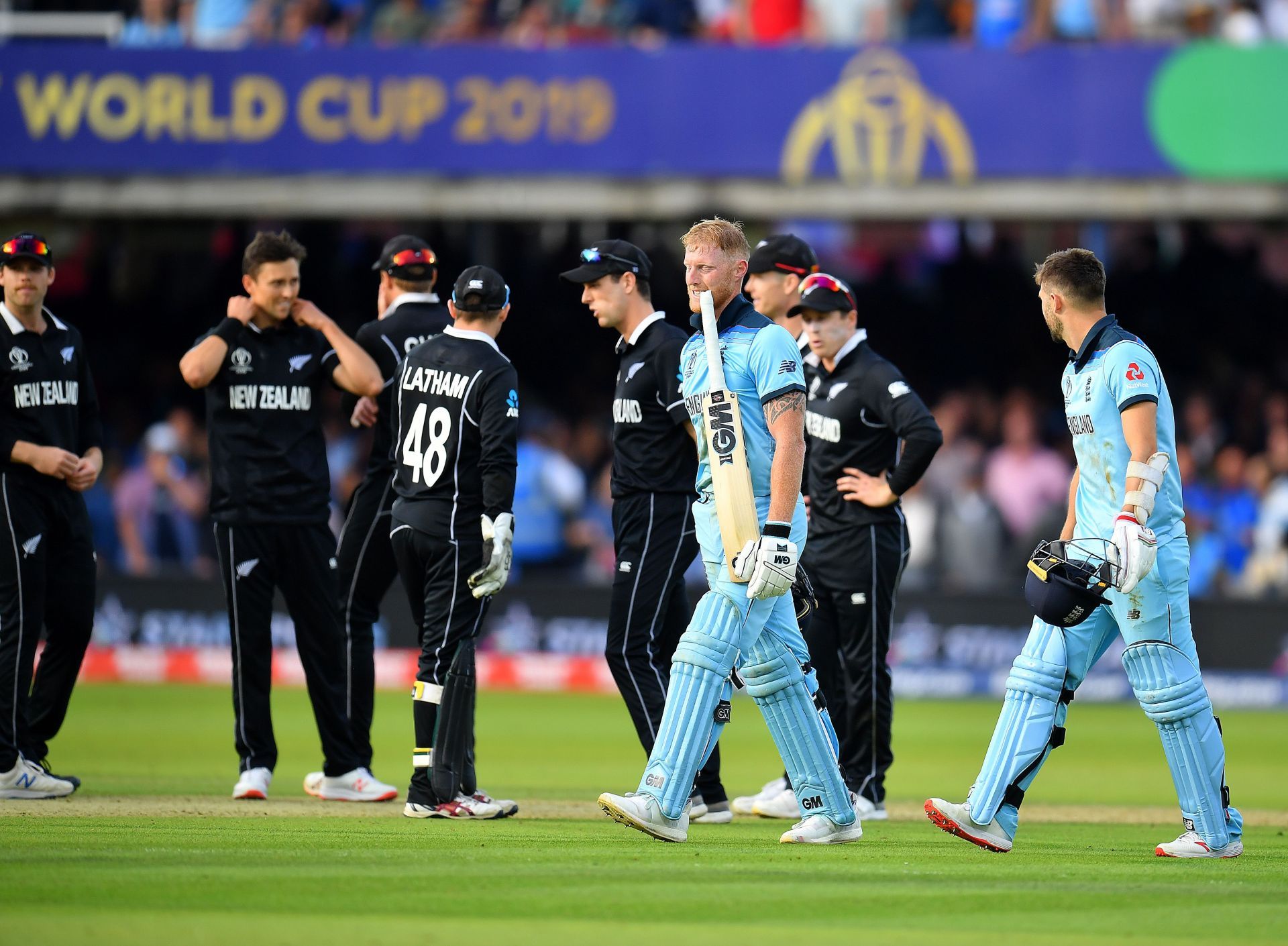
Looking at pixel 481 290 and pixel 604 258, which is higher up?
pixel 604 258

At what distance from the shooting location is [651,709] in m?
7.93

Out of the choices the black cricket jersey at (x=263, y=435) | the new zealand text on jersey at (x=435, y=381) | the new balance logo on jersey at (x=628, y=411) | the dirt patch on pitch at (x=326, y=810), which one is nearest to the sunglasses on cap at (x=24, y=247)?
the black cricket jersey at (x=263, y=435)

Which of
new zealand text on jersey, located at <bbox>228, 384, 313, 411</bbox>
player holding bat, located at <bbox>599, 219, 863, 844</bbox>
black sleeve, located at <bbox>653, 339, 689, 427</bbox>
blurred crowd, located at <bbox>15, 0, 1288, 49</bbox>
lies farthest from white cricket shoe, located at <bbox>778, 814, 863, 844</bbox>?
blurred crowd, located at <bbox>15, 0, 1288, 49</bbox>

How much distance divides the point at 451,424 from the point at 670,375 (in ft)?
3.34

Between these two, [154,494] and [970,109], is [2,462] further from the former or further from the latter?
[970,109]

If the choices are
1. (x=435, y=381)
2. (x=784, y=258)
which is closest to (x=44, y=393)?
(x=435, y=381)

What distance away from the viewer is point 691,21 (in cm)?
1836

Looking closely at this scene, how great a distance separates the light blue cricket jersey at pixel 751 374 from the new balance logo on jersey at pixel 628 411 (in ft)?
3.51

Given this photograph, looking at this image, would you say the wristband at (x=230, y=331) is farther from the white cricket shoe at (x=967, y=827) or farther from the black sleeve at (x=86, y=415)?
the white cricket shoe at (x=967, y=827)

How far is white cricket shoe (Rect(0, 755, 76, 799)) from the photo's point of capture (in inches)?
327

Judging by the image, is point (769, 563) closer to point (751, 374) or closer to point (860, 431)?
point (751, 374)

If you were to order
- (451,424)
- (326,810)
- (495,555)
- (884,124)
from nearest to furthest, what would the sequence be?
(495,555), (451,424), (326,810), (884,124)

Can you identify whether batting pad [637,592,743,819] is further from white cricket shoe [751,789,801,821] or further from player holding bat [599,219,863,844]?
white cricket shoe [751,789,801,821]

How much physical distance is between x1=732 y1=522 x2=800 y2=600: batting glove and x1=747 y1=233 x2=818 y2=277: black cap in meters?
2.44
